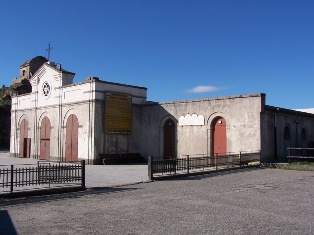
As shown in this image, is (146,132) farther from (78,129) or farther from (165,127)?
(78,129)

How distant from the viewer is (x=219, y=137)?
22.1 m

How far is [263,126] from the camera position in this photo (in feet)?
66.3

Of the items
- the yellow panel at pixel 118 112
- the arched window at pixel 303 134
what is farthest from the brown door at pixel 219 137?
the arched window at pixel 303 134

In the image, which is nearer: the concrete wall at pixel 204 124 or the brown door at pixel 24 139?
the concrete wall at pixel 204 124

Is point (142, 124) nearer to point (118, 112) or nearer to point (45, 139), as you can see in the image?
point (118, 112)

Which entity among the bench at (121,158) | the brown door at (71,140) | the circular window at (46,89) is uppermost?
the circular window at (46,89)

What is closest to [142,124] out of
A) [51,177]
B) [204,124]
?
[204,124]

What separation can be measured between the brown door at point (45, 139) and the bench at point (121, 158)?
272 inches

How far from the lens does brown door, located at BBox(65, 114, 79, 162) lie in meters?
25.8

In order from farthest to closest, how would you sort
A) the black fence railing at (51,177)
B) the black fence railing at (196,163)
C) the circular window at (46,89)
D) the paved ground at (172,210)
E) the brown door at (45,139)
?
the circular window at (46,89), the brown door at (45,139), the black fence railing at (196,163), the black fence railing at (51,177), the paved ground at (172,210)

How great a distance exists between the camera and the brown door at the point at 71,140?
2583cm

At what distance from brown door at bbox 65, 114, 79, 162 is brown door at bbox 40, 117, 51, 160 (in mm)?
2992

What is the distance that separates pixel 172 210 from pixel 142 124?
18865mm

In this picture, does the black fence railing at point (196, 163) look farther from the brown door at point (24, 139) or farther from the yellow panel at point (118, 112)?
the brown door at point (24, 139)
